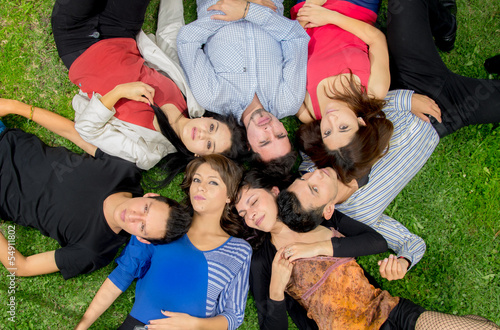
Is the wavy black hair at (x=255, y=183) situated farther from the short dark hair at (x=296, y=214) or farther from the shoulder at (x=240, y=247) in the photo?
the short dark hair at (x=296, y=214)

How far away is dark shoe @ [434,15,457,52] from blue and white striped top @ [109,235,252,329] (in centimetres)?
341

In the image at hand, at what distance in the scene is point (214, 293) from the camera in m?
3.72

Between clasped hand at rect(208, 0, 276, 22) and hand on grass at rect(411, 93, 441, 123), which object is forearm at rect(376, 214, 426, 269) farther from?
clasped hand at rect(208, 0, 276, 22)

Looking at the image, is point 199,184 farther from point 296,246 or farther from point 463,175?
point 463,175

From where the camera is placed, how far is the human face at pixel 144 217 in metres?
3.36

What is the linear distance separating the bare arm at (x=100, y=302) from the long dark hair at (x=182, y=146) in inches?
46.6

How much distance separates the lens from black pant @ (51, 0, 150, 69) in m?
3.53

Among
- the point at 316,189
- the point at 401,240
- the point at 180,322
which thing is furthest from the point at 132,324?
the point at 401,240

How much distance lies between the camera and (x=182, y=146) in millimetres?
3920

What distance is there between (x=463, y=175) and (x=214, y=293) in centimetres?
328

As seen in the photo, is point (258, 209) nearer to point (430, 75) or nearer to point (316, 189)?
point (316, 189)

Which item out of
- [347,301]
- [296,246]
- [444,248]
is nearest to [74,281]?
[296,246]

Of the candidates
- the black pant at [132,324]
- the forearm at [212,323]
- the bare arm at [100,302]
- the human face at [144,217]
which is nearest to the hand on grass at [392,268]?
the forearm at [212,323]

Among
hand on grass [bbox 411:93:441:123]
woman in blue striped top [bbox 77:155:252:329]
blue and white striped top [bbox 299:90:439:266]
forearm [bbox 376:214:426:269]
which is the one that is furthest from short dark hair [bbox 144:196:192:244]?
hand on grass [bbox 411:93:441:123]
